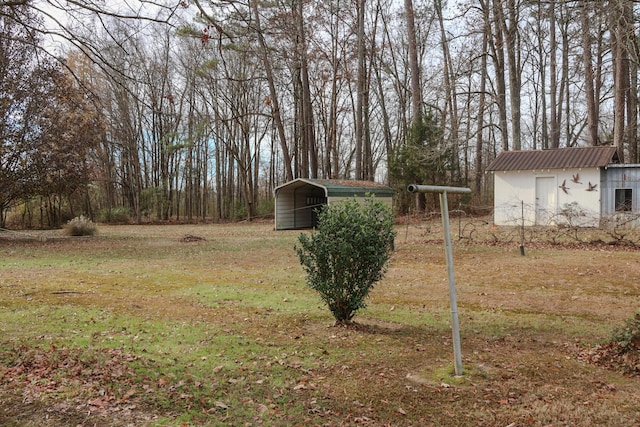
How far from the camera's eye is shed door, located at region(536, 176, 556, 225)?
717 inches

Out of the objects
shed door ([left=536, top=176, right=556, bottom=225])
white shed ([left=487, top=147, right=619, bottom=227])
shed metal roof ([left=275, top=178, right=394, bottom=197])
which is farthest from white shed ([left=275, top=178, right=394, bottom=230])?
shed door ([left=536, top=176, right=556, bottom=225])

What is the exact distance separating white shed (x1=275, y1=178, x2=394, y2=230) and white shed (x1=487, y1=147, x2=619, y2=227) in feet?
16.6

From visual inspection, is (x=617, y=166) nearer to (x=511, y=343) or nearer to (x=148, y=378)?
→ (x=511, y=343)

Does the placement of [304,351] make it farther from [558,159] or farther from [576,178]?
[558,159]

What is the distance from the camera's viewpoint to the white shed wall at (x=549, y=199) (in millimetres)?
17016

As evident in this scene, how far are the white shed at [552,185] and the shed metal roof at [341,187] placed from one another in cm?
541

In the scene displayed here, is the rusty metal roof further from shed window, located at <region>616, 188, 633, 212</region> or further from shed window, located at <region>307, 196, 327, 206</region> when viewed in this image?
shed window, located at <region>307, 196, 327, 206</region>

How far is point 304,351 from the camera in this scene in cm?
478

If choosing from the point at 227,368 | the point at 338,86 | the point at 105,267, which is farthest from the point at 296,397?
the point at 338,86

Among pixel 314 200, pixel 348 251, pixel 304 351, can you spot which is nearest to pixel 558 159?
pixel 314 200

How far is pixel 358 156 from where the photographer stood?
28031 mm

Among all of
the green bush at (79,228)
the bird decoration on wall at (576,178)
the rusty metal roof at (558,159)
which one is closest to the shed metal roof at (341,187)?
the rusty metal roof at (558,159)

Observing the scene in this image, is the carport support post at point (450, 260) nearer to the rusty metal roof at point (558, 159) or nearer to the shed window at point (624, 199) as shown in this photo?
the shed window at point (624, 199)

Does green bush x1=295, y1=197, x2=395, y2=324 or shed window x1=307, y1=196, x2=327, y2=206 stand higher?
shed window x1=307, y1=196, x2=327, y2=206
